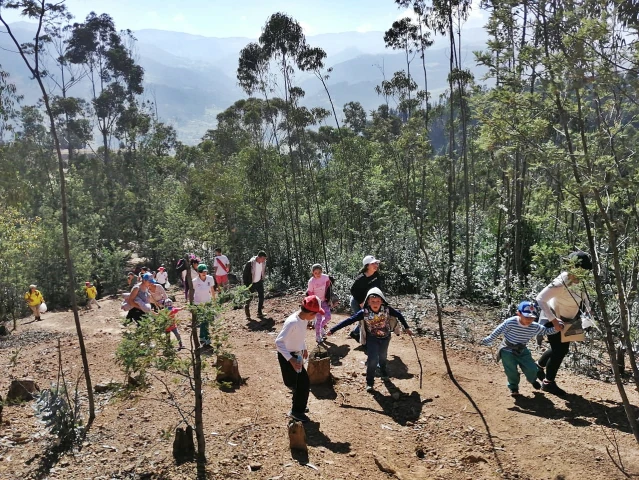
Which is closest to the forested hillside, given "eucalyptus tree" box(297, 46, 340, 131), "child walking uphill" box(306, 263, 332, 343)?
"eucalyptus tree" box(297, 46, 340, 131)

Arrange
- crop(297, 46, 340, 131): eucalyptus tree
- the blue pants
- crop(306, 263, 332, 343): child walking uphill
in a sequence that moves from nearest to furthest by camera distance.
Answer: the blue pants < crop(306, 263, 332, 343): child walking uphill < crop(297, 46, 340, 131): eucalyptus tree

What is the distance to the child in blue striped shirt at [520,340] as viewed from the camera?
5.99 m

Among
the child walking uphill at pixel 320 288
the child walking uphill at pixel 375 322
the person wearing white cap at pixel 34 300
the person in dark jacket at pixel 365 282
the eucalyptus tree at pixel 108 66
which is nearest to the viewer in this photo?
the child walking uphill at pixel 375 322

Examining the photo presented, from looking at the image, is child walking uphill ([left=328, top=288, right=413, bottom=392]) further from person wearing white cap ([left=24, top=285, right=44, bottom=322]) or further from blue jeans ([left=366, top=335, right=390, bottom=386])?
person wearing white cap ([left=24, top=285, right=44, bottom=322])

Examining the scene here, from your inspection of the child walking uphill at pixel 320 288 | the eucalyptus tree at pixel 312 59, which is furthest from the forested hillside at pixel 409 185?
the child walking uphill at pixel 320 288

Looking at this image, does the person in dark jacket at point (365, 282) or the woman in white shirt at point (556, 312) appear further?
the person in dark jacket at point (365, 282)

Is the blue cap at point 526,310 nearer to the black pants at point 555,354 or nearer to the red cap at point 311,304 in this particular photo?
the black pants at point 555,354

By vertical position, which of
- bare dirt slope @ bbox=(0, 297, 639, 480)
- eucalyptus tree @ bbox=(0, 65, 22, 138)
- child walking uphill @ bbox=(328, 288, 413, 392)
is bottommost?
bare dirt slope @ bbox=(0, 297, 639, 480)

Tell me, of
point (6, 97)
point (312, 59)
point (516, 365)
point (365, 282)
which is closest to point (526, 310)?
point (516, 365)

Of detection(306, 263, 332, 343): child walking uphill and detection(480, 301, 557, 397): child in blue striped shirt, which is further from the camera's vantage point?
detection(306, 263, 332, 343): child walking uphill

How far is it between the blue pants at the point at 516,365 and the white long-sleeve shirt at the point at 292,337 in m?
2.65

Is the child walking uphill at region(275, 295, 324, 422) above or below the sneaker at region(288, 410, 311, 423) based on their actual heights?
above

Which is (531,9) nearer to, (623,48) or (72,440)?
(623,48)

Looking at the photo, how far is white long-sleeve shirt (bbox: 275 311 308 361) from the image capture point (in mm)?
5457
